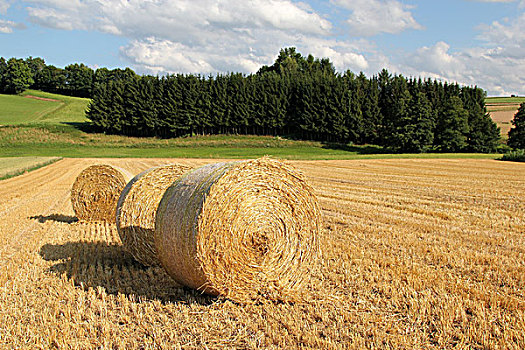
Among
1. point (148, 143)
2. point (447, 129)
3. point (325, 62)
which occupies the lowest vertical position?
point (148, 143)

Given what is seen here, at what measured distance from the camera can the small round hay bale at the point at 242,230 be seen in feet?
17.2

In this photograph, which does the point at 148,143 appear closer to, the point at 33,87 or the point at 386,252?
the point at 386,252

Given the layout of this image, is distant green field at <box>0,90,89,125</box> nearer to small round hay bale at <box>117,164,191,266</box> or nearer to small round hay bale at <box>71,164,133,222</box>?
small round hay bale at <box>71,164,133,222</box>

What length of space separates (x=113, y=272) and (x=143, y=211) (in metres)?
1.39

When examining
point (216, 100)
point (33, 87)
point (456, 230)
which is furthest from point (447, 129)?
point (33, 87)

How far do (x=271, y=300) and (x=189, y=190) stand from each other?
1806mm

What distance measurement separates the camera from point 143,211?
7934mm

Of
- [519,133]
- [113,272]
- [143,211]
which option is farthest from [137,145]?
[113,272]

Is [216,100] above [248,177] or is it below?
above

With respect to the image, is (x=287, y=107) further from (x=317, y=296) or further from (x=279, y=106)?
(x=317, y=296)

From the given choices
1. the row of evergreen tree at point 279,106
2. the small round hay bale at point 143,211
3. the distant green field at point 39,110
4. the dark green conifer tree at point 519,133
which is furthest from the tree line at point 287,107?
the small round hay bale at point 143,211

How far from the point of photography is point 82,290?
19.7 feet

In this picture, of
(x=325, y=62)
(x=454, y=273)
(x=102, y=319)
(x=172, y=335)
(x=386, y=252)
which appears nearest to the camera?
(x=172, y=335)

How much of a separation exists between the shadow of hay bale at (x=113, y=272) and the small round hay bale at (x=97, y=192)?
2706 millimetres
